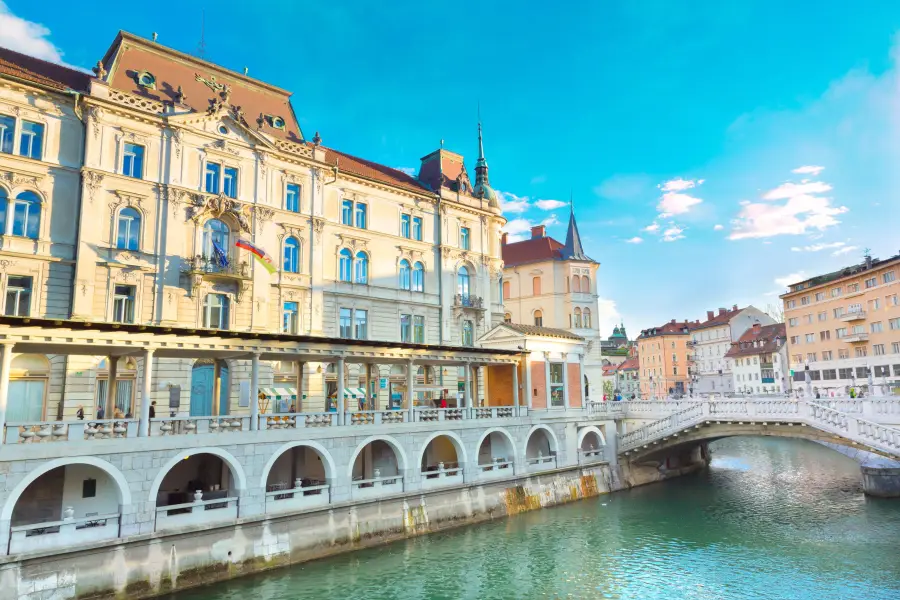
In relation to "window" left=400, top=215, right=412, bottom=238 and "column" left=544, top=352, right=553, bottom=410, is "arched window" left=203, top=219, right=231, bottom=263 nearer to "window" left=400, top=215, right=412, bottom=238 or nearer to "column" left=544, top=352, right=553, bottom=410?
"window" left=400, top=215, right=412, bottom=238

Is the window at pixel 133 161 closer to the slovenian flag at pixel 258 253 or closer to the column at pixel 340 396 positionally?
the slovenian flag at pixel 258 253

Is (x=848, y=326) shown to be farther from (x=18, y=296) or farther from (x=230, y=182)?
(x=18, y=296)

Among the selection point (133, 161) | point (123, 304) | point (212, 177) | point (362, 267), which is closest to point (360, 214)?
point (362, 267)

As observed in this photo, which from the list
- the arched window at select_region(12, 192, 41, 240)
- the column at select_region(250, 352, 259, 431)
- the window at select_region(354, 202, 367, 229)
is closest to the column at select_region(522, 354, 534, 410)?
the window at select_region(354, 202, 367, 229)

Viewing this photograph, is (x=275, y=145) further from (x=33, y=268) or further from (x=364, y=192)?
(x=33, y=268)

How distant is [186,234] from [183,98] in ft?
26.8

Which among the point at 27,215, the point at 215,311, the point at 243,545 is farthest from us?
the point at 215,311

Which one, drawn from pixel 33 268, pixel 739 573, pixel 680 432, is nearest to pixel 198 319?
pixel 33 268

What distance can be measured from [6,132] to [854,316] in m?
78.3

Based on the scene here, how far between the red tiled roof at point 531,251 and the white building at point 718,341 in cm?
5383

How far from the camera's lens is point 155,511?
2148 cm

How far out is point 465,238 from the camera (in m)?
48.5

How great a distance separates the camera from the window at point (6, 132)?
2822cm

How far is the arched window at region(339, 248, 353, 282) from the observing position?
1572 inches
